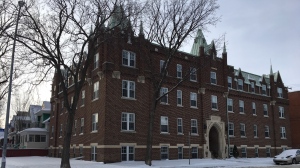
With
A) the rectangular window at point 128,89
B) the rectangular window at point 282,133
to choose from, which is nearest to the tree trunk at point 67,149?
the rectangular window at point 128,89

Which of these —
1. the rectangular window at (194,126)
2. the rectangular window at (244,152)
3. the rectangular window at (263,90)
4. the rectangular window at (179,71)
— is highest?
the rectangular window at (179,71)

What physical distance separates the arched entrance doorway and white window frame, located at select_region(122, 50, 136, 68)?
14.8 m

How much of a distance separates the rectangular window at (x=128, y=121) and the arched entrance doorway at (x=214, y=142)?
43.9 feet

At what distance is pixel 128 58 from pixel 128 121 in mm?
6547

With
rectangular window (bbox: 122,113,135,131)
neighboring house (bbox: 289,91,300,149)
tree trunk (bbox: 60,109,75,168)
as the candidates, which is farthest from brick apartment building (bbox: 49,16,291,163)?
tree trunk (bbox: 60,109,75,168)

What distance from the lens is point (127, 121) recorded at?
3209cm

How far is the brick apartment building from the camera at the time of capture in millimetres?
31500

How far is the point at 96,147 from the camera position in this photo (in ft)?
103

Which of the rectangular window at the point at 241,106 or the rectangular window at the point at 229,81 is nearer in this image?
the rectangular window at the point at 229,81

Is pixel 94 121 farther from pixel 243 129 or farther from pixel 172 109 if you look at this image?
pixel 243 129

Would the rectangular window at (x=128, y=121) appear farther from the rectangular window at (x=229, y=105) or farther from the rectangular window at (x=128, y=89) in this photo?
the rectangular window at (x=229, y=105)

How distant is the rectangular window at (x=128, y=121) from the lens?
1254 inches

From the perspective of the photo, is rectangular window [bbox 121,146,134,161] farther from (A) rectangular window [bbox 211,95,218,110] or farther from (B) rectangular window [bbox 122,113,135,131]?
(A) rectangular window [bbox 211,95,218,110]

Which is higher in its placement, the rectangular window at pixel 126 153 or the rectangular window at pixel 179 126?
the rectangular window at pixel 179 126
